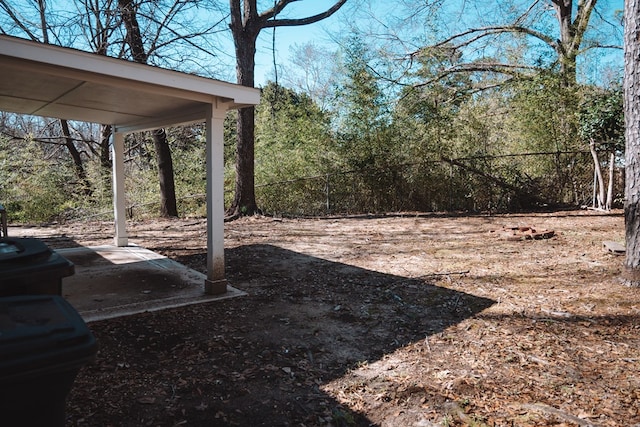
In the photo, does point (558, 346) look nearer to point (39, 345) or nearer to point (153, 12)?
point (39, 345)

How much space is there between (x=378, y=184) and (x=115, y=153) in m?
5.87

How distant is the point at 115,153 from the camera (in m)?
5.49

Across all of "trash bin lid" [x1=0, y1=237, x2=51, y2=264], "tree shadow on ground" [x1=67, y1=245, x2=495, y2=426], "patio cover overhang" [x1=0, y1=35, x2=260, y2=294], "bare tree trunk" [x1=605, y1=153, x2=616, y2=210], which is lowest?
"tree shadow on ground" [x1=67, y1=245, x2=495, y2=426]

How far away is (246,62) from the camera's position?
8305 millimetres

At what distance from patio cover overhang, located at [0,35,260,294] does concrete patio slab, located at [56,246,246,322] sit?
1.11 feet

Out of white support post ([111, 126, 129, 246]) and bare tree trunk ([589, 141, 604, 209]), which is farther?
bare tree trunk ([589, 141, 604, 209])

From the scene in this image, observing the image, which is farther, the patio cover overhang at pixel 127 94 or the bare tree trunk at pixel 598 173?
the bare tree trunk at pixel 598 173

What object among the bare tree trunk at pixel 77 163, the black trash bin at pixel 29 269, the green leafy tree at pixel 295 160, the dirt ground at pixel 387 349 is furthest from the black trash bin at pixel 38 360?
the bare tree trunk at pixel 77 163

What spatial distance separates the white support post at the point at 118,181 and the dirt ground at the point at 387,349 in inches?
62.7

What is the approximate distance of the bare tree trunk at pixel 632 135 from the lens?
3443 mm

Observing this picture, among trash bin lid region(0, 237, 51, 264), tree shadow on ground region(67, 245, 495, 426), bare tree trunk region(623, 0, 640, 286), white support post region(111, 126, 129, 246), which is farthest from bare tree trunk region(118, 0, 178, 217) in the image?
bare tree trunk region(623, 0, 640, 286)

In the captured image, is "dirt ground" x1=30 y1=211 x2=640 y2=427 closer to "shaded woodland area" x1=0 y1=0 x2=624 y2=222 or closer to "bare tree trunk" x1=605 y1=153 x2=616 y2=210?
"bare tree trunk" x1=605 y1=153 x2=616 y2=210

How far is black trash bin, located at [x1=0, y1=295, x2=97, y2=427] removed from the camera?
0.94 metres

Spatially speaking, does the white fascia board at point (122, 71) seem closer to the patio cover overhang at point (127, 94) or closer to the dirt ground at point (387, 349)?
the patio cover overhang at point (127, 94)
